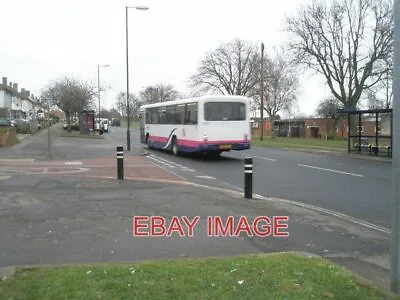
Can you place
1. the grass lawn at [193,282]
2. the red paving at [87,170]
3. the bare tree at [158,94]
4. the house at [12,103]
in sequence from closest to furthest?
1. the grass lawn at [193,282]
2. the red paving at [87,170]
3. the house at [12,103]
4. the bare tree at [158,94]

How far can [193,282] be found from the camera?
4.71 m

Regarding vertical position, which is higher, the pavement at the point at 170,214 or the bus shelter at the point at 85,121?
the bus shelter at the point at 85,121

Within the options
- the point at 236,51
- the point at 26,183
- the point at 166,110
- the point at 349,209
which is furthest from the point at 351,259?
the point at 236,51

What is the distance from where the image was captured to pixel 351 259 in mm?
6184

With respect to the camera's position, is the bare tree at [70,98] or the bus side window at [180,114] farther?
the bare tree at [70,98]

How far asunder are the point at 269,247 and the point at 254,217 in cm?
208

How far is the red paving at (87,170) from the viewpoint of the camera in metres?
15.7

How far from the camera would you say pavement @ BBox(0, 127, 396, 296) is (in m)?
6.23

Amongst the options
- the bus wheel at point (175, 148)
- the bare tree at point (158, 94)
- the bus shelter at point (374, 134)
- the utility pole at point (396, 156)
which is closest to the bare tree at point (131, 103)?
the bare tree at point (158, 94)

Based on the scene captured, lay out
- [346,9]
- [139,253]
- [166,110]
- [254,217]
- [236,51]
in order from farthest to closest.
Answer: [236,51] < [346,9] < [166,110] < [254,217] < [139,253]

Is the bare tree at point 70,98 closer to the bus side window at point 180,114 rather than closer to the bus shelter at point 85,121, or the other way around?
the bus shelter at point 85,121

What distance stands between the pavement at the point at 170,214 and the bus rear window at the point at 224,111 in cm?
564

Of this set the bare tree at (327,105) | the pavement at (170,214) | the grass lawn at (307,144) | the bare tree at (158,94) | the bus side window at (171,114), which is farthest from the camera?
the bare tree at (158,94)

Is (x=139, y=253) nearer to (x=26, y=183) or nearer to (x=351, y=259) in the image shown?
(x=351, y=259)
